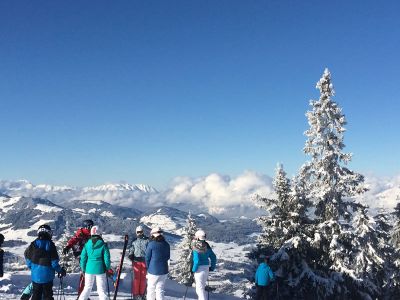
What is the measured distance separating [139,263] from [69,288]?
7.08m

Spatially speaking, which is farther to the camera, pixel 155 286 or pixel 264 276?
pixel 264 276

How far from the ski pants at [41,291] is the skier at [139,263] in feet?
11.3

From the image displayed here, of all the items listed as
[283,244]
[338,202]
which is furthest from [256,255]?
[338,202]

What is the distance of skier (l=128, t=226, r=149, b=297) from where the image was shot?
44.2ft

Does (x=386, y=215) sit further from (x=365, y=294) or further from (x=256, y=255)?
(x=256, y=255)

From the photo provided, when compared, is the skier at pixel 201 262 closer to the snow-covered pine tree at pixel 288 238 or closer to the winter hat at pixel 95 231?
the winter hat at pixel 95 231

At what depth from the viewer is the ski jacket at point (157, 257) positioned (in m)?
11.4

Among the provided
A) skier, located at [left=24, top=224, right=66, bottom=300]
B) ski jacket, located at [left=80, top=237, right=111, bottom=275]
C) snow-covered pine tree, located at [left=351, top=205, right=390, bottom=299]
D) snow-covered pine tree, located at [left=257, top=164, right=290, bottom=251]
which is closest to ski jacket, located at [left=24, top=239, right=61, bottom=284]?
skier, located at [left=24, top=224, right=66, bottom=300]

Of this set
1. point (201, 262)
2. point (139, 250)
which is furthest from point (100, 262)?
point (201, 262)

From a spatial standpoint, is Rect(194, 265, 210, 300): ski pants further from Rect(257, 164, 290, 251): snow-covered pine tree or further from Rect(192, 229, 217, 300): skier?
Rect(257, 164, 290, 251): snow-covered pine tree

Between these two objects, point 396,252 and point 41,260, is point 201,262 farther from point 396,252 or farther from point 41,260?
point 396,252

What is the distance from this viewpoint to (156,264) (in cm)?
1145

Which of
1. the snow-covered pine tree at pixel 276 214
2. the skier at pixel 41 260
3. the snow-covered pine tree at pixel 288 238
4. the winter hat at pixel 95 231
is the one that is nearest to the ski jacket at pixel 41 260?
the skier at pixel 41 260

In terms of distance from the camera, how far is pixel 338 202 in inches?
1014
